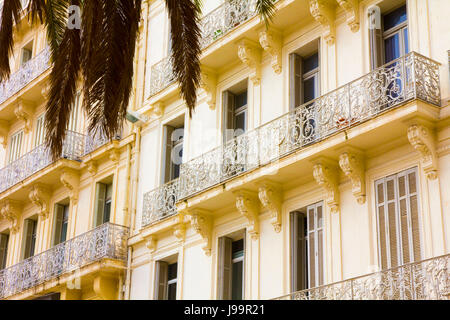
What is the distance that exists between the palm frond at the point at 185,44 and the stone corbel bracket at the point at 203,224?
9233 millimetres

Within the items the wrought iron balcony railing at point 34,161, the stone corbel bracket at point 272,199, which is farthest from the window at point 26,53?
the stone corbel bracket at point 272,199

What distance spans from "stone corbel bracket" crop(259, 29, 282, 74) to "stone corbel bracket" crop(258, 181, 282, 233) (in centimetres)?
299

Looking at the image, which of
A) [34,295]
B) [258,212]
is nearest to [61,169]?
[34,295]

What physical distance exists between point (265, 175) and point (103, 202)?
27.0ft

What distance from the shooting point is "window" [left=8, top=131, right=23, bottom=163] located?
31.2m

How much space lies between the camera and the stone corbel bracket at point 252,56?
21578 mm

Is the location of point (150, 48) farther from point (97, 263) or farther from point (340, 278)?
point (340, 278)

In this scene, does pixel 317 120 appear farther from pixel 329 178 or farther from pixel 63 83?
pixel 63 83

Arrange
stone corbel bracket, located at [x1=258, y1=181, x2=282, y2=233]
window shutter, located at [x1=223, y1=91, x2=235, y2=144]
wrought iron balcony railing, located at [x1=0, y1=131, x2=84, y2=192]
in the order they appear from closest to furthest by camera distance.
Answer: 1. stone corbel bracket, located at [x1=258, y1=181, x2=282, y2=233]
2. window shutter, located at [x1=223, y1=91, x2=235, y2=144]
3. wrought iron balcony railing, located at [x1=0, y1=131, x2=84, y2=192]

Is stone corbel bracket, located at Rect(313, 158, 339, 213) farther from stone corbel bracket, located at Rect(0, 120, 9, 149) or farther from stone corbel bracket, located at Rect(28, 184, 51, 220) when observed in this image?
stone corbel bracket, located at Rect(0, 120, 9, 149)

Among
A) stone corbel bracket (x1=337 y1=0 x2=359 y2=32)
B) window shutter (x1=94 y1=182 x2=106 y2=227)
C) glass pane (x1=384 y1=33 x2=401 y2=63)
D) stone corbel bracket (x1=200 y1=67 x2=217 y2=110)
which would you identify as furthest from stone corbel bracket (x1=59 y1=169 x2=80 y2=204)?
glass pane (x1=384 y1=33 x2=401 y2=63)

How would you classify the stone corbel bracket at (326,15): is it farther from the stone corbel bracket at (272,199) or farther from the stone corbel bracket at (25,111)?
the stone corbel bracket at (25,111)

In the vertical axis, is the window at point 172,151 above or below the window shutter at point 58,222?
above

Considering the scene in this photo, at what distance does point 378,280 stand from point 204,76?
8.38 metres
